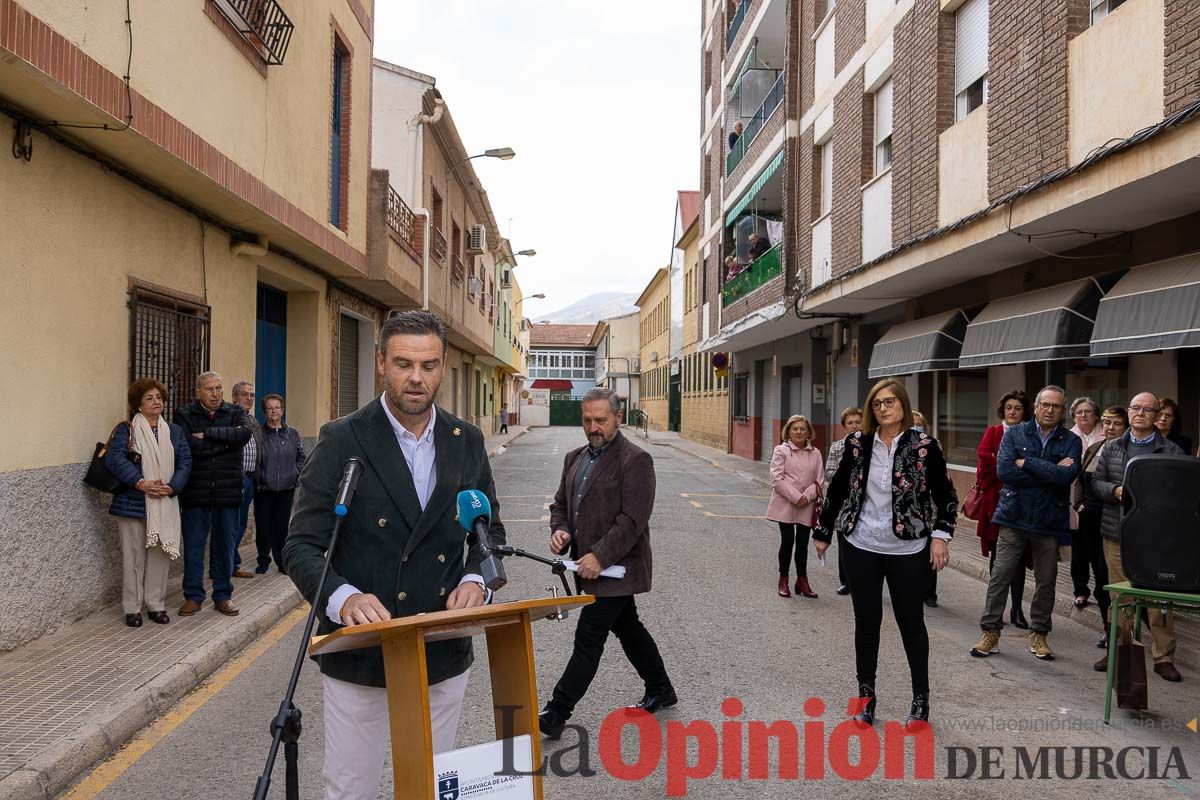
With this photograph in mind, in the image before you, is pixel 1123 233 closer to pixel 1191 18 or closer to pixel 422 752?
pixel 1191 18

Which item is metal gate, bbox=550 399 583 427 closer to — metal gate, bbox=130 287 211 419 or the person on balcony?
the person on balcony

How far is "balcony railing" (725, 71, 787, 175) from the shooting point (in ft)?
65.2

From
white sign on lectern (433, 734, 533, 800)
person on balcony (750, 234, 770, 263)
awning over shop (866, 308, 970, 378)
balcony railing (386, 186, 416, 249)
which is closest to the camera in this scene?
white sign on lectern (433, 734, 533, 800)

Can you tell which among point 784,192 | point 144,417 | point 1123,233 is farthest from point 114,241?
point 784,192

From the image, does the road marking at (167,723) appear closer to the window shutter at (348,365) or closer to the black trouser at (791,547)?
the black trouser at (791,547)

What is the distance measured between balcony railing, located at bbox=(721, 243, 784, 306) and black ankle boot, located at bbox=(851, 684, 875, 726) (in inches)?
583

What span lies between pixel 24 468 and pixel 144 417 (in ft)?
2.88

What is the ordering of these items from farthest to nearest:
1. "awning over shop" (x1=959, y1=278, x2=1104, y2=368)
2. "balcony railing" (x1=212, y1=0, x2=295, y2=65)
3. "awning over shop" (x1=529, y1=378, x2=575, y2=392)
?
"awning over shop" (x1=529, y1=378, x2=575, y2=392) → "awning over shop" (x1=959, y1=278, x2=1104, y2=368) → "balcony railing" (x1=212, y1=0, x2=295, y2=65)

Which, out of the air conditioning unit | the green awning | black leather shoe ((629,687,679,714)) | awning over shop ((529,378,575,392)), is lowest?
black leather shoe ((629,687,679,714))

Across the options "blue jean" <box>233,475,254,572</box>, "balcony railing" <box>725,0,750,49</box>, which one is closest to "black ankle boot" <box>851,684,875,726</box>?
"blue jean" <box>233,475,254,572</box>

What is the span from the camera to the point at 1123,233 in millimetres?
9281

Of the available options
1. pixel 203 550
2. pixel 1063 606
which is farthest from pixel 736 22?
pixel 203 550

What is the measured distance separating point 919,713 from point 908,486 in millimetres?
1220

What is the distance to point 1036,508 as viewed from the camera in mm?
6156
